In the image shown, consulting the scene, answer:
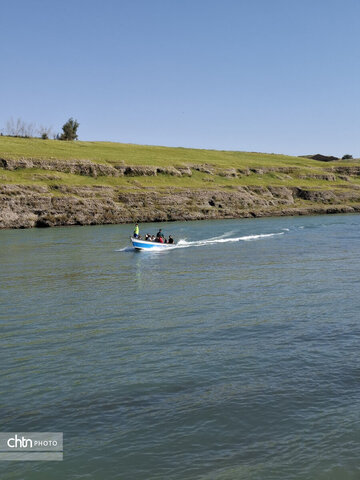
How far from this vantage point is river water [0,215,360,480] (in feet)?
33.8

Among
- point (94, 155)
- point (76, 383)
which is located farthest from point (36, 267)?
point (94, 155)

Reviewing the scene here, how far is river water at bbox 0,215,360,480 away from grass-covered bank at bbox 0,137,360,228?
60.8 metres

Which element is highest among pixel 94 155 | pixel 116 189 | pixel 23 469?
pixel 94 155

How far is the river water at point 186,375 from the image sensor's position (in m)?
10.3

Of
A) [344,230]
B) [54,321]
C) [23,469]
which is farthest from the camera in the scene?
[344,230]

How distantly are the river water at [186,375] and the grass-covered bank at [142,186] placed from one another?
200 ft

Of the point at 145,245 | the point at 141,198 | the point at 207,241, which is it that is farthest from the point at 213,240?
the point at 141,198

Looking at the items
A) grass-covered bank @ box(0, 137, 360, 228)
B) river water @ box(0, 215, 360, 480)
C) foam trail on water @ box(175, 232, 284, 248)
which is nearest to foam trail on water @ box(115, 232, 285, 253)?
foam trail on water @ box(175, 232, 284, 248)

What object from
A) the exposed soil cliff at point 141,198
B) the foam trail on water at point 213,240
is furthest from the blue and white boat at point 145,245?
the exposed soil cliff at point 141,198

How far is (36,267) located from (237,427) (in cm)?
3075

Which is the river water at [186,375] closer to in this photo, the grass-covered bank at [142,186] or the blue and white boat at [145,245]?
the blue and white boat at [145,245]

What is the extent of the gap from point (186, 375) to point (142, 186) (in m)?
96.7

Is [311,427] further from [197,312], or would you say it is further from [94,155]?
[94,155]

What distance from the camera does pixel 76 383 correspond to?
14352mm
